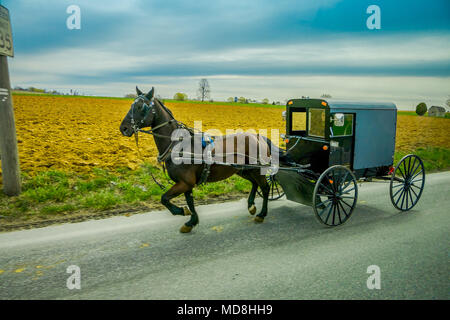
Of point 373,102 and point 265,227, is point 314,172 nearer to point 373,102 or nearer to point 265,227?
point 265,227

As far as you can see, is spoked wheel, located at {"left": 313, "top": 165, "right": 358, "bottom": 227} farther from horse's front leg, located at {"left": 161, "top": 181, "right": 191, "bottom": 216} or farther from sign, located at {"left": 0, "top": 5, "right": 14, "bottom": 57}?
sign, located at {"left": 0, "top": 5, "right": 14, "bottom": 57}

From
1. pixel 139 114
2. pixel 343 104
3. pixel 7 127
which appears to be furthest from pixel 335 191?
pixel 7 127

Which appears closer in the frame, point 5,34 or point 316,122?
point 316,122

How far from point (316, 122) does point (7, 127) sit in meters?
7.01

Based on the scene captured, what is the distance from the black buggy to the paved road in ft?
1.86

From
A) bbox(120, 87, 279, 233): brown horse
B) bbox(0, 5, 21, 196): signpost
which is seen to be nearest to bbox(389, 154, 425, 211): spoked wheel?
bbox(120, 87, 279, 233): brown horse

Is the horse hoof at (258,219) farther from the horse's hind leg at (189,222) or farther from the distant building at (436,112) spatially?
the distant building at (436,112)

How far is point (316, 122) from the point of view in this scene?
6.58 meters

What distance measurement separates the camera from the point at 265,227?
5797 millimetres

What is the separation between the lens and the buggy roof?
5.96 metres

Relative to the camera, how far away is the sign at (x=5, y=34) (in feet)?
21.6

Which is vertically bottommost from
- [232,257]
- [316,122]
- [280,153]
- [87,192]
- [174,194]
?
[232,257]

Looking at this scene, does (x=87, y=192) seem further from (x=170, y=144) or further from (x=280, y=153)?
(x=280, y=153)
